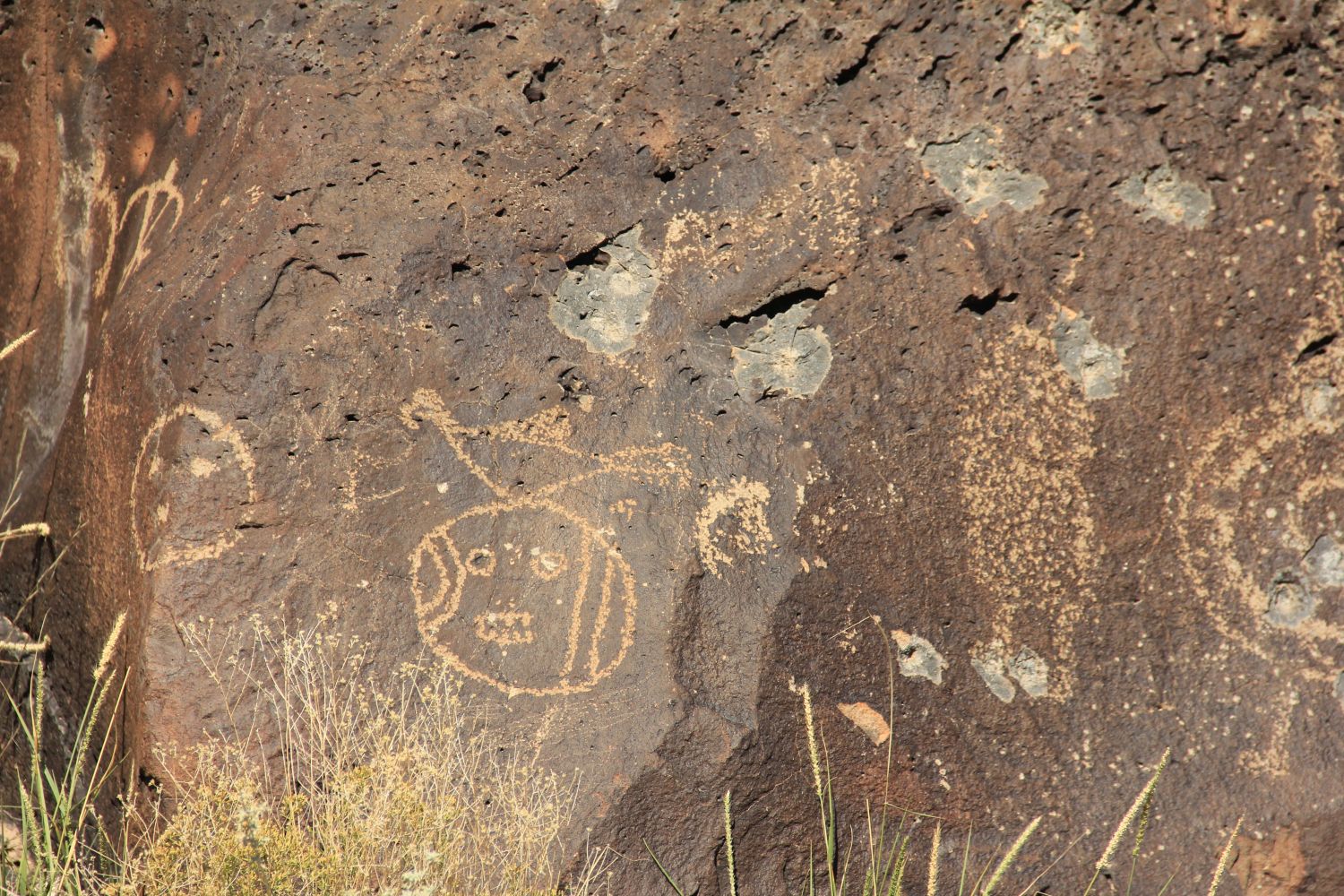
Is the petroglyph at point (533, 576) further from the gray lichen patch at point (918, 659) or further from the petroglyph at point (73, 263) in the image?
the petroglyph at point (73, 263)

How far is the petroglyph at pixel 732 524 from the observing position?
2236 millimetres

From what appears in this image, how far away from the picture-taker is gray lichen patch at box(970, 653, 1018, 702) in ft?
6.98

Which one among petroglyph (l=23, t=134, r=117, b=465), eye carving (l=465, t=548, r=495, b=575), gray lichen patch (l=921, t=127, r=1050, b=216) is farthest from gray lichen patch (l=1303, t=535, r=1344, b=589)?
petroglyph (l=23, t=134, r=117, b=465)

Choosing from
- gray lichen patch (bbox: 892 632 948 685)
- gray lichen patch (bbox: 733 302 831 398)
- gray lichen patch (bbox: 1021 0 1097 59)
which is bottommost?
gray lichen patch (bbox: 892 632 948 685)

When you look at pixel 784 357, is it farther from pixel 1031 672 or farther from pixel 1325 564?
pixel 1325 564

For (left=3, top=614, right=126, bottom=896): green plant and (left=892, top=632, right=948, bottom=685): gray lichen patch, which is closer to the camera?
(left=3, top=614, right=126, bottom=896): green plant

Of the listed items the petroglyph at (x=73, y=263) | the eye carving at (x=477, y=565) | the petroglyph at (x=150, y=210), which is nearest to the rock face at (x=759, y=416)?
the eye carving at (x=477, y=565)

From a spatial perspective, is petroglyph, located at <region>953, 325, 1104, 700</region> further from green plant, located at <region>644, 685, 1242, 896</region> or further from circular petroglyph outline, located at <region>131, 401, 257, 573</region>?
circular petroglyph outline, located at <region>131, 401, 257, 573</region>

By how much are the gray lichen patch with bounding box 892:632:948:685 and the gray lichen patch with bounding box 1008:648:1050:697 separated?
0.14m

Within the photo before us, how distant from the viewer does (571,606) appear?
2.27 meters

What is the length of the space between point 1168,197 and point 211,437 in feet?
6.50

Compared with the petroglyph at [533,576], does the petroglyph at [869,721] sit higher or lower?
lower

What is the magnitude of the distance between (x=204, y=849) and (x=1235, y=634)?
209 cm

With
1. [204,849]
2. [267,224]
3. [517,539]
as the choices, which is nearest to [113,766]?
[204,849]
